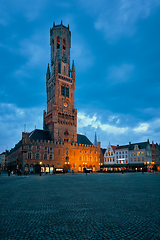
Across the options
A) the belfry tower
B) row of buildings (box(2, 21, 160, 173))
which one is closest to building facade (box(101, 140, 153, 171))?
row of buildings (box(2, 21, 160, 173))

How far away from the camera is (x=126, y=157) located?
89250 millimetres

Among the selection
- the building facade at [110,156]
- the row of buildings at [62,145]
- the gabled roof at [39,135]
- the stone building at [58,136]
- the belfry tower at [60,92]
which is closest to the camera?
the stone building at [58,136]

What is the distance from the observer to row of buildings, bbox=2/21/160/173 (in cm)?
7050

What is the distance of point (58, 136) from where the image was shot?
261 ft

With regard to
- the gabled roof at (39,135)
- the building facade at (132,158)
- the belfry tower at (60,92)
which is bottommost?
the building facade at (132,158)

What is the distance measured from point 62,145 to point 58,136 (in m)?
4.65

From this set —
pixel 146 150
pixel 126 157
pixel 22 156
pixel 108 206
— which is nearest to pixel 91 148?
pixel 126 157

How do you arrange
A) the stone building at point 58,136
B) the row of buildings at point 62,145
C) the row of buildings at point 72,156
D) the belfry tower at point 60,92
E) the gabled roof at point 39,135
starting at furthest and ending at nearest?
the belfry tower at point 60,92 < the gabled roof at point 39,135 < the row of buildings at point 62,145 < the stone building at point 58,136 < the row of buildings at point 72,156

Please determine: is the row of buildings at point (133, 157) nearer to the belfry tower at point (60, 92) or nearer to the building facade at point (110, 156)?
the building facade at point (110, 156)

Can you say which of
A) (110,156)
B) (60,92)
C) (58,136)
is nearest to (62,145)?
(58,136)

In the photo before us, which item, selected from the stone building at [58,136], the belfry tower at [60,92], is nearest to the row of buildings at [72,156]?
the stone building at [58,136]

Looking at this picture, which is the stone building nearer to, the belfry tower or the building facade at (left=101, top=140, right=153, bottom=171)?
the belfry tower

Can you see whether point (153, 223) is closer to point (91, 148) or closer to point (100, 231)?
point (100, 231)

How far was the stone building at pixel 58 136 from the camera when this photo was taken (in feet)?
227
